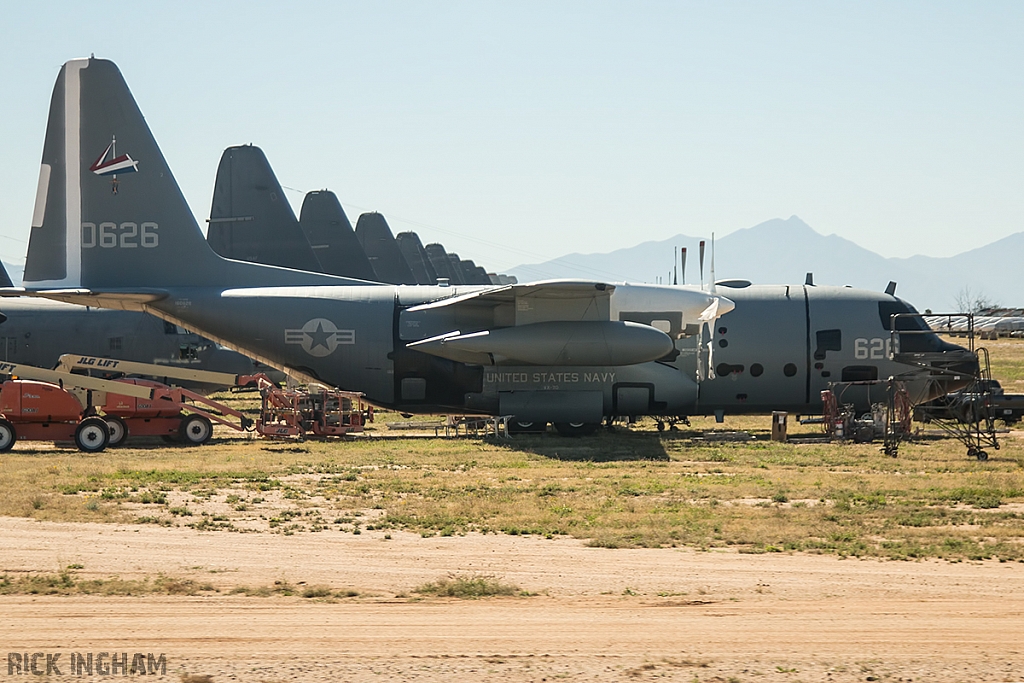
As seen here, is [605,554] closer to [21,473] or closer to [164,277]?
[21,473]

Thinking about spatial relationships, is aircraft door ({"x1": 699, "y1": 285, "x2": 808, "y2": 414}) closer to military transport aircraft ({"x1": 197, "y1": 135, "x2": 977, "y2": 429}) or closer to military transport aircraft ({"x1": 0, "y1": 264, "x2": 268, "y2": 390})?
military transport aircraft ({"x1": 197, "y1": 135, "x2": 977, "y2": 429})

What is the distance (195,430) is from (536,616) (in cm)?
1896

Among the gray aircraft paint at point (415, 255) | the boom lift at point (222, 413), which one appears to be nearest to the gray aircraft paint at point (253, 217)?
the boom lift at point (222, 413)

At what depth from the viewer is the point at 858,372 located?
93.7 feet

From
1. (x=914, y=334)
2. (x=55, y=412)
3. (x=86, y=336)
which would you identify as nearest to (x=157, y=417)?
(x=55, y=412)

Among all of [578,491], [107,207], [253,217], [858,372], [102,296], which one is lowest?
[578,491]

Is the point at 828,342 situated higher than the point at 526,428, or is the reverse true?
the point at 828,342

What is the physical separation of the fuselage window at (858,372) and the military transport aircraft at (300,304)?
3.97 metres

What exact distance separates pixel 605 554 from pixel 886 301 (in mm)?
18759

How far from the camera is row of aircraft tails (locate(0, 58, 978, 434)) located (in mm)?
27578

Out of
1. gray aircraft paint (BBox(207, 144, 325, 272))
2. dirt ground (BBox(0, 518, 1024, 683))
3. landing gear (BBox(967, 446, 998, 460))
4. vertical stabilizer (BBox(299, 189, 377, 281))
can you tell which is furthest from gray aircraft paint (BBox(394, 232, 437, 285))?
dirt ground (BBox(0, 518, 1024, 683))

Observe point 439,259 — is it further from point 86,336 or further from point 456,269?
point 86,336

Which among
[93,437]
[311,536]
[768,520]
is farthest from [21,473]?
[768,520]

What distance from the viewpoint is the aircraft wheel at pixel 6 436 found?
2506cm
